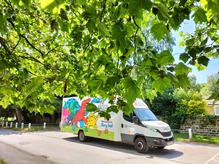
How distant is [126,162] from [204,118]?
10.6m

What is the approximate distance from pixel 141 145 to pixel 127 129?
3.73 ft

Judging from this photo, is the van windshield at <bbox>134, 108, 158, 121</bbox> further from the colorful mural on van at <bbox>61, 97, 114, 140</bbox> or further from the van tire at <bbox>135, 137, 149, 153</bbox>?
the colorful mural on van at <bbox>61, 97, 114, 140</bbox>

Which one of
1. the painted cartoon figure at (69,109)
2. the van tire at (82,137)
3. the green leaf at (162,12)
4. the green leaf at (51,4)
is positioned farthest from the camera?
the painted cartoon figure at (69,109)

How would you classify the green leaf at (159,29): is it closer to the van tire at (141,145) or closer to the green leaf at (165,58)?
the green leaf at (165,58)

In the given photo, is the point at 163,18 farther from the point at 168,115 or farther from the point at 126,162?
the point at 168,115

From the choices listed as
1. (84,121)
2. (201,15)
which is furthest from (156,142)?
(201,15)

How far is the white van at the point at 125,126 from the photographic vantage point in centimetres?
1023

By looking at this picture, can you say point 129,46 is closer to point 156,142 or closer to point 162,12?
point 162,12

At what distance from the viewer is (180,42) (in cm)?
359

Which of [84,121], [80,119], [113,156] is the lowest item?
[113,156]

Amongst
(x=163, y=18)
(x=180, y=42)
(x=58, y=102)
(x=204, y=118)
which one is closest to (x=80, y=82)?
(x=180, y=42)

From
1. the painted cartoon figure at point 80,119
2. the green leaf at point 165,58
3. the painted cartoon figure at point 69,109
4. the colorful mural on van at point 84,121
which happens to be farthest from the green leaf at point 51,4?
the painted cartoon figure at point 69,109

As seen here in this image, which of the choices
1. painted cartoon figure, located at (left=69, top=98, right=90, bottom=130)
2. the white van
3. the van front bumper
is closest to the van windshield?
the white van

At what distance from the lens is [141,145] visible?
10.3 m
